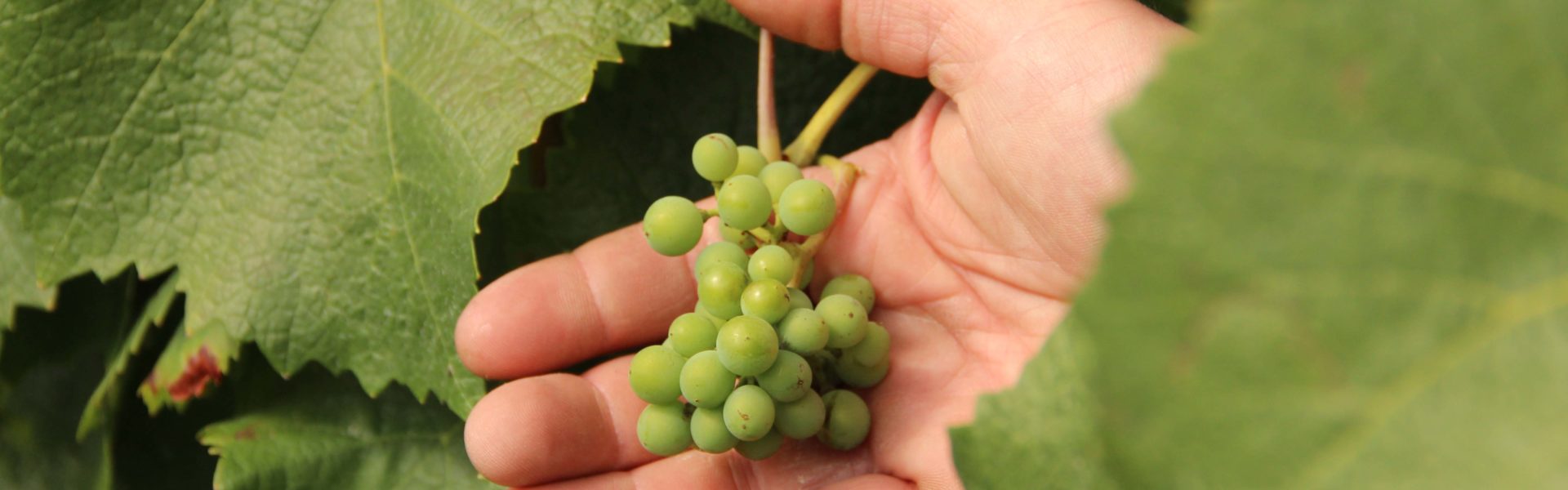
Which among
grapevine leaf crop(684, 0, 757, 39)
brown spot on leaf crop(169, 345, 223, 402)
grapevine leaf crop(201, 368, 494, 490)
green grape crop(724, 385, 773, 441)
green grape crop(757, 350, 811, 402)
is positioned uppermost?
grapevine leaf crop(684, 0, 757, 39)

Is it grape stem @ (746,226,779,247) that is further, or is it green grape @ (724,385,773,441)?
grape stem @ (746,226,779,247)

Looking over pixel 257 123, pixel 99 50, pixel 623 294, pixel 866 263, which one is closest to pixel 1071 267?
pixel 866 263

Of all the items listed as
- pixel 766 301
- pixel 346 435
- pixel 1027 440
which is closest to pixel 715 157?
pixel 766 301

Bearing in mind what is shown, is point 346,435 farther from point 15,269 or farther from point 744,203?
point 744,203

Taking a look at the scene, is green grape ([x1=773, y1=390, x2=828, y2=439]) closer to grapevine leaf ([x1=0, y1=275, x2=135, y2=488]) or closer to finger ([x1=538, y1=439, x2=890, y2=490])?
finger ([x1=538, y1=439, x2=890, y2=490])

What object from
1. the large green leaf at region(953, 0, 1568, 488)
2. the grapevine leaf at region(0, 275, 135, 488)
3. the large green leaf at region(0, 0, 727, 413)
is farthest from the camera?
the grapevine leaf at region(0, 275, 135, 488)

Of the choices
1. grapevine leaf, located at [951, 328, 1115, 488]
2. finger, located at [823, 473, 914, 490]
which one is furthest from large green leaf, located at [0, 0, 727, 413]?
grapevine leaf, located at [951, 328, 1115, 488]
